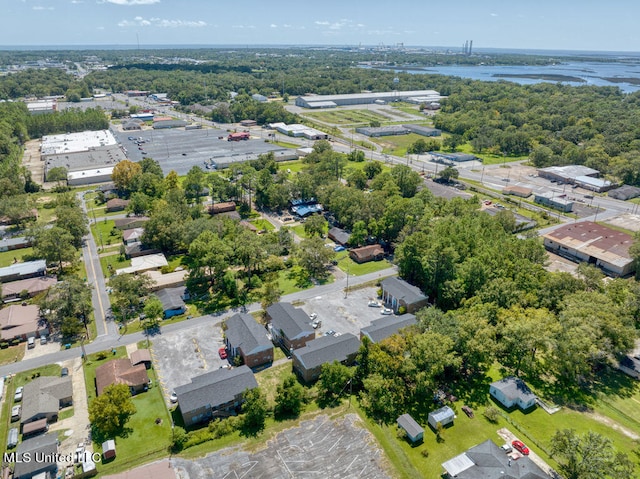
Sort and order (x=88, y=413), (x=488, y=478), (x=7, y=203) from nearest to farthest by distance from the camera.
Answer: (x=488, y=478) → (x=88, y=413) → (x=7, y=203)

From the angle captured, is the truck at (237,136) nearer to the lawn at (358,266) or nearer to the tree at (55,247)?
the tree at (55,247)

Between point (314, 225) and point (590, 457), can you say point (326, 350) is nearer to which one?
point (590, 457)

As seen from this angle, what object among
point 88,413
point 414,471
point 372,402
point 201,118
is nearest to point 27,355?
point 88,413

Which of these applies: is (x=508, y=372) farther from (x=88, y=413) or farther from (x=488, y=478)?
(x=88, y=413)


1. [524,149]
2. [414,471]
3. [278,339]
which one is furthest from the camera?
[524,149]


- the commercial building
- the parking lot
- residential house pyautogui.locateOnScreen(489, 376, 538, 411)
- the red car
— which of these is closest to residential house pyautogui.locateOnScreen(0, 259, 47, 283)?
the parking lot

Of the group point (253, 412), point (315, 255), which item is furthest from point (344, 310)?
point (253, 412)

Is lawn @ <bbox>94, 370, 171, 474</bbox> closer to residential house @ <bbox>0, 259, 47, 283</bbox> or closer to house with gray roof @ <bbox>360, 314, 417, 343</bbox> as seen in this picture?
house with gray roof @ <bbox>360, 314, 417, 343</bbox>
